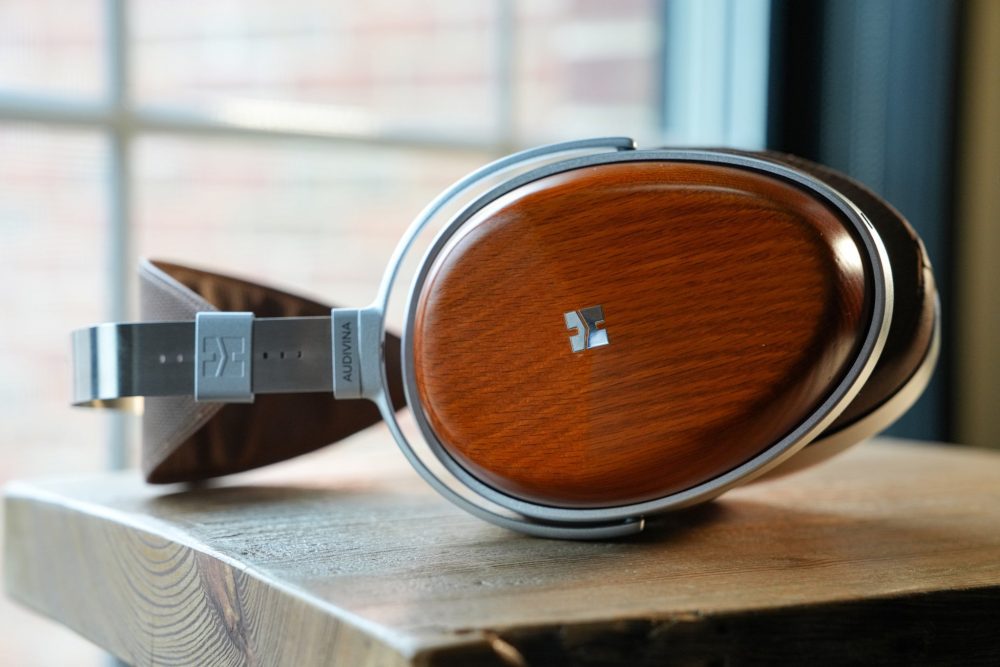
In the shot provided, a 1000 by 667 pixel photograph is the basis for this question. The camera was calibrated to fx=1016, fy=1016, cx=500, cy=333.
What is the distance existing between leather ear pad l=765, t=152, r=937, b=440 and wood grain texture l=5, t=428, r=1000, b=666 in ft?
0.27

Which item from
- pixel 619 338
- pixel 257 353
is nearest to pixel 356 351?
pixel 257 353

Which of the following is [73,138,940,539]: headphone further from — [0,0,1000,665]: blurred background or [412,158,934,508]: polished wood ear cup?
[0,0,1000,665]: blurred background

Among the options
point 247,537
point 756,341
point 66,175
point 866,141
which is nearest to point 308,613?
point 247,537

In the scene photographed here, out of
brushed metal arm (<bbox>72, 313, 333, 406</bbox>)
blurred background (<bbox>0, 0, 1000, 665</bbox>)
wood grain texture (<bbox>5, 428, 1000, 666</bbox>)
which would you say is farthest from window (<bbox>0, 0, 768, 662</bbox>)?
brushed metal arm (<bbox>72, 313, 333, 406</bbox>)

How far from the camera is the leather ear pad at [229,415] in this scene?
2.13 ft

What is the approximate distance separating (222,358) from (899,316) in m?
0.39

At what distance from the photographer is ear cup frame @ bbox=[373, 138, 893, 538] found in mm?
497

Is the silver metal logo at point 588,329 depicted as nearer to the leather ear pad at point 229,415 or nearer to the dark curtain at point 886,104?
the leather ear pad at point 229,415

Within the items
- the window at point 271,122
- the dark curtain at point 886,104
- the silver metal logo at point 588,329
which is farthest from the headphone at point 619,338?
the dark curtain at point 886,104

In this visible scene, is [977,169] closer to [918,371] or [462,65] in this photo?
[462,65]

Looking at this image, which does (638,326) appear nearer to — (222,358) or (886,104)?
(222,358)

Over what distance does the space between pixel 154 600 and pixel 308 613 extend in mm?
166

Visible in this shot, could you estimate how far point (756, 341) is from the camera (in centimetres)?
49

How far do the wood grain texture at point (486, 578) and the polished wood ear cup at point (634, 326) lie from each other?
6 centimetres
